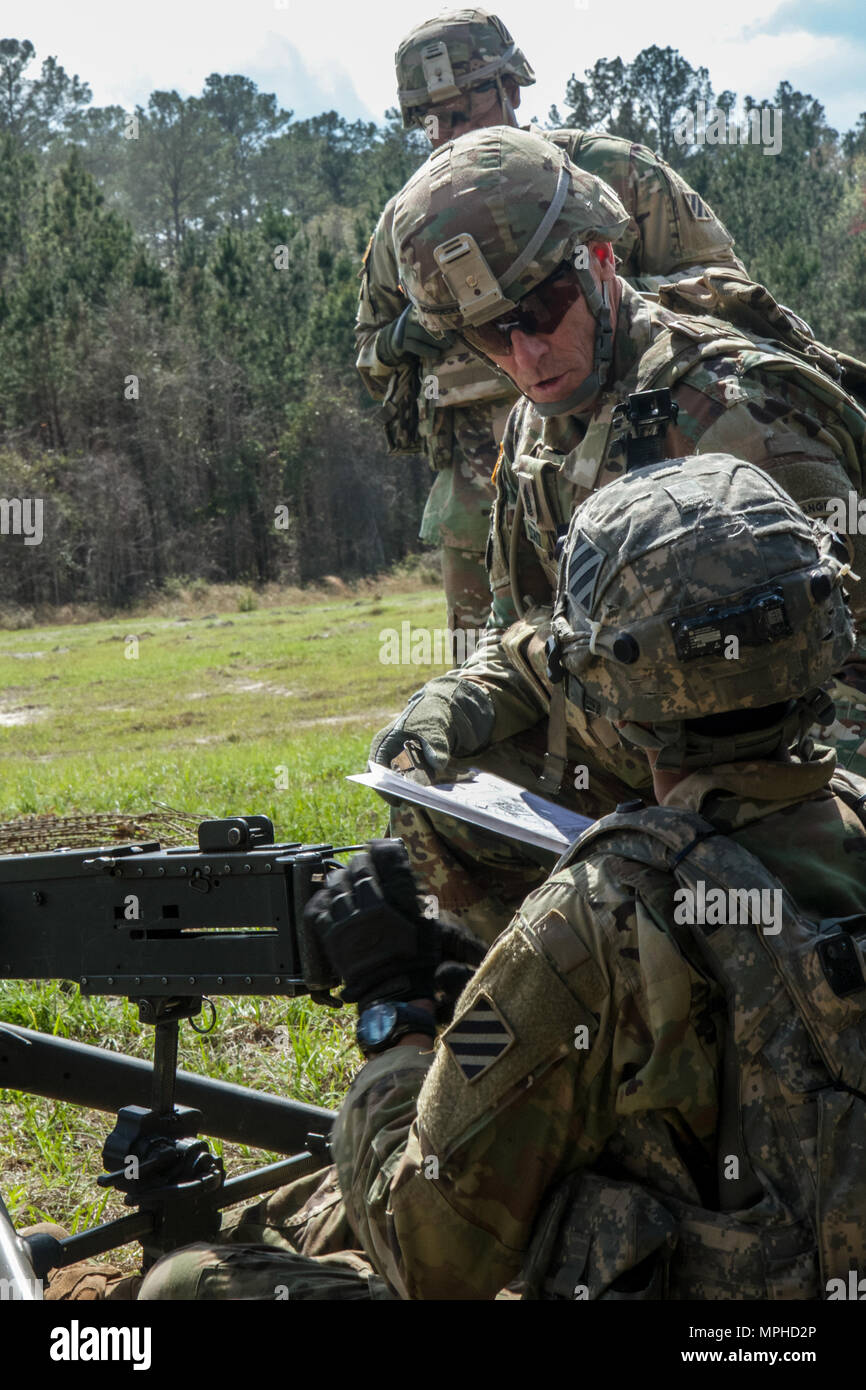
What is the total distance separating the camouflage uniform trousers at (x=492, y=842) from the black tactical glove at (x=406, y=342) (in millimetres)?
2568

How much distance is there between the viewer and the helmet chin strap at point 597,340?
3.57m

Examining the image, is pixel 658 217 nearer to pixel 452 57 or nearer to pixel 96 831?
A: pixel 452 57

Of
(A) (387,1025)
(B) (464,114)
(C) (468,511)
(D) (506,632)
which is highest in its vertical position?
(B) (464,114)

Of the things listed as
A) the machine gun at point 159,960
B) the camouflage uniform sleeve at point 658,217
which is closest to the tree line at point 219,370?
the camouflage uniform sleeve at point 658,217

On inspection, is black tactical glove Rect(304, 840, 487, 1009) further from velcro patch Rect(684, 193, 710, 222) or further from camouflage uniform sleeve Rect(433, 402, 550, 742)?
velcro patch Rect(684, 193, 710, 222)

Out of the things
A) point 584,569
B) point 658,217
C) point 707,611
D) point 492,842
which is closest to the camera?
point 707,611

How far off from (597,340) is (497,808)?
124 cm

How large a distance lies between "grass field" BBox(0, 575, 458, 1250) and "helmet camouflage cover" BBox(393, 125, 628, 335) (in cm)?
216

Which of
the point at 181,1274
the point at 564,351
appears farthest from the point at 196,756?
the point at 181,1274

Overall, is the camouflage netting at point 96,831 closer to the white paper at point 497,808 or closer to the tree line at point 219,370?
the white paper at point 497,808

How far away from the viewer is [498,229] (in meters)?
3.51

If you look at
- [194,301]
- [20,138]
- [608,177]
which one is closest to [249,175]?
[20,138]

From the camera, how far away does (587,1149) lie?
1990 millimetres
